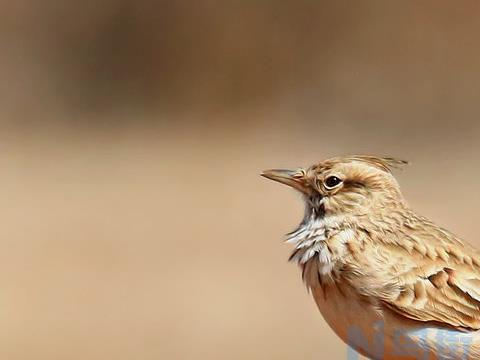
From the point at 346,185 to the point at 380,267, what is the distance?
450mm

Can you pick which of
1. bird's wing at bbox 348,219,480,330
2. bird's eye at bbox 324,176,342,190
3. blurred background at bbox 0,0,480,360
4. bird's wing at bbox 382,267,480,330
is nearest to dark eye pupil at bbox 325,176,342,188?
bird's eye at bbox 324,176,342,190

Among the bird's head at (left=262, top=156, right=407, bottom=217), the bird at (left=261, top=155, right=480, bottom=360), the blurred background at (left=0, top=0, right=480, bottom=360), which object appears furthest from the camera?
the blurred background at (left=0, top=0, right=480, bottom=360)

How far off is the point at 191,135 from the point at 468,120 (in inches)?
110

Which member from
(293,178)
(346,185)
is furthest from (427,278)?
(293,178)

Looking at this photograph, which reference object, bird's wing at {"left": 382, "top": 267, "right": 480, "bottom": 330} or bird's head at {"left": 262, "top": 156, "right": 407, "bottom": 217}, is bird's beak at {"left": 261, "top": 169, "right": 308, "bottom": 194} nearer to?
bird's head at {"left": 262, "top": 156, "right": 407, "bottom": 217}

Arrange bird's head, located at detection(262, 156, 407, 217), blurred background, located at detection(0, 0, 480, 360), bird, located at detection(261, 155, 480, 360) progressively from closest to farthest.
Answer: bird, located at detection(261, 155, 480, 360) < bird's head, located at detection(262, 156, 407, 217) < blurred background, located at detection(0, 0, 480, 360)

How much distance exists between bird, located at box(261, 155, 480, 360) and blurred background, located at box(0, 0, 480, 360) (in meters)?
5.56

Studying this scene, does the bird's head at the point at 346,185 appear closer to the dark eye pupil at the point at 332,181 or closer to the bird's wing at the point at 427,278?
the dark eye pupil at the point at 332,181

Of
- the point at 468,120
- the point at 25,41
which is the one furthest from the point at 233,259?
the point at 25,41

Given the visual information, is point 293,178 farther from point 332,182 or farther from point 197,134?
point 197,134

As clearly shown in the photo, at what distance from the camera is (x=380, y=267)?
4766mm

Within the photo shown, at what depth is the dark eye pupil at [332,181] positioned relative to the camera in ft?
16.7

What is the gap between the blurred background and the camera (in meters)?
11.3

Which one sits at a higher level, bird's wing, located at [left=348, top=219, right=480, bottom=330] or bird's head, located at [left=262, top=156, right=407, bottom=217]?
bird's head, located at [left=262, top=156, right=407, bottom=217]
